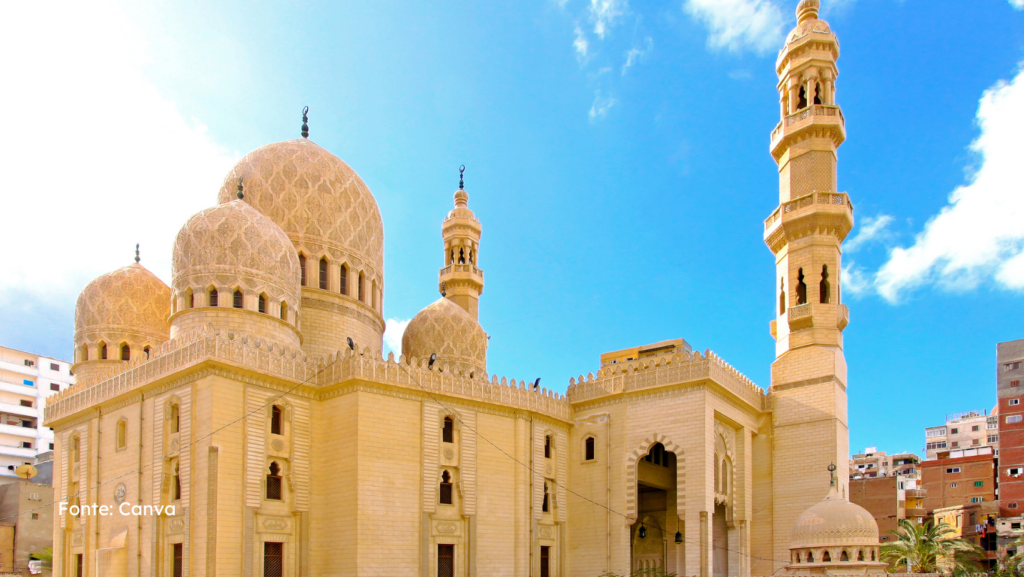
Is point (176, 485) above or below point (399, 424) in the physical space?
below

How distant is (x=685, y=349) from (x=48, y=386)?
41.5 metres

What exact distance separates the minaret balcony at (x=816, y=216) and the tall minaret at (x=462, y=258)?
13.0m

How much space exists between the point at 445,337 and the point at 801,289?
1175cm

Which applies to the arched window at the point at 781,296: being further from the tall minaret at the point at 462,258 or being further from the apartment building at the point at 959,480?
the apartment building at the point at 959,480

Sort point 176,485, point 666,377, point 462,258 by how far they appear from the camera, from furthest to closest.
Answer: point 462,258 < point 666,377 < point 176,485

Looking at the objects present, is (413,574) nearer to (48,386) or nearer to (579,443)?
(579,443)

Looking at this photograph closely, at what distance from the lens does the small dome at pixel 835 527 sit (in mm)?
18297

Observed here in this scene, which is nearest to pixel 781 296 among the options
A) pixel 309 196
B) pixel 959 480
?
pixel 309 196

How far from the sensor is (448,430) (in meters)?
23.1

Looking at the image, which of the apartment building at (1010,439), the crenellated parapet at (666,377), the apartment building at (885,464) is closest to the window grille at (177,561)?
the crenellated parapet at (666,377)

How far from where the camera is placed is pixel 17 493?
3606 centimetres

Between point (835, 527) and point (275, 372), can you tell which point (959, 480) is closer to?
point (835, 527)

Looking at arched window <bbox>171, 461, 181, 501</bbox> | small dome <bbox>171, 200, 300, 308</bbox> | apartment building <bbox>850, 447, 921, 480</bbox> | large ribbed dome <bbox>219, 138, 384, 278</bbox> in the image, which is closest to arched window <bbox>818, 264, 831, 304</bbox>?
large ribbed dome <bbox>219, 138, 384, 278</bbox>

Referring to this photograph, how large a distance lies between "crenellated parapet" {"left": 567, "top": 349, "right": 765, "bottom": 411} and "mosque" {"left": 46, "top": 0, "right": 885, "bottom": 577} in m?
0.08
